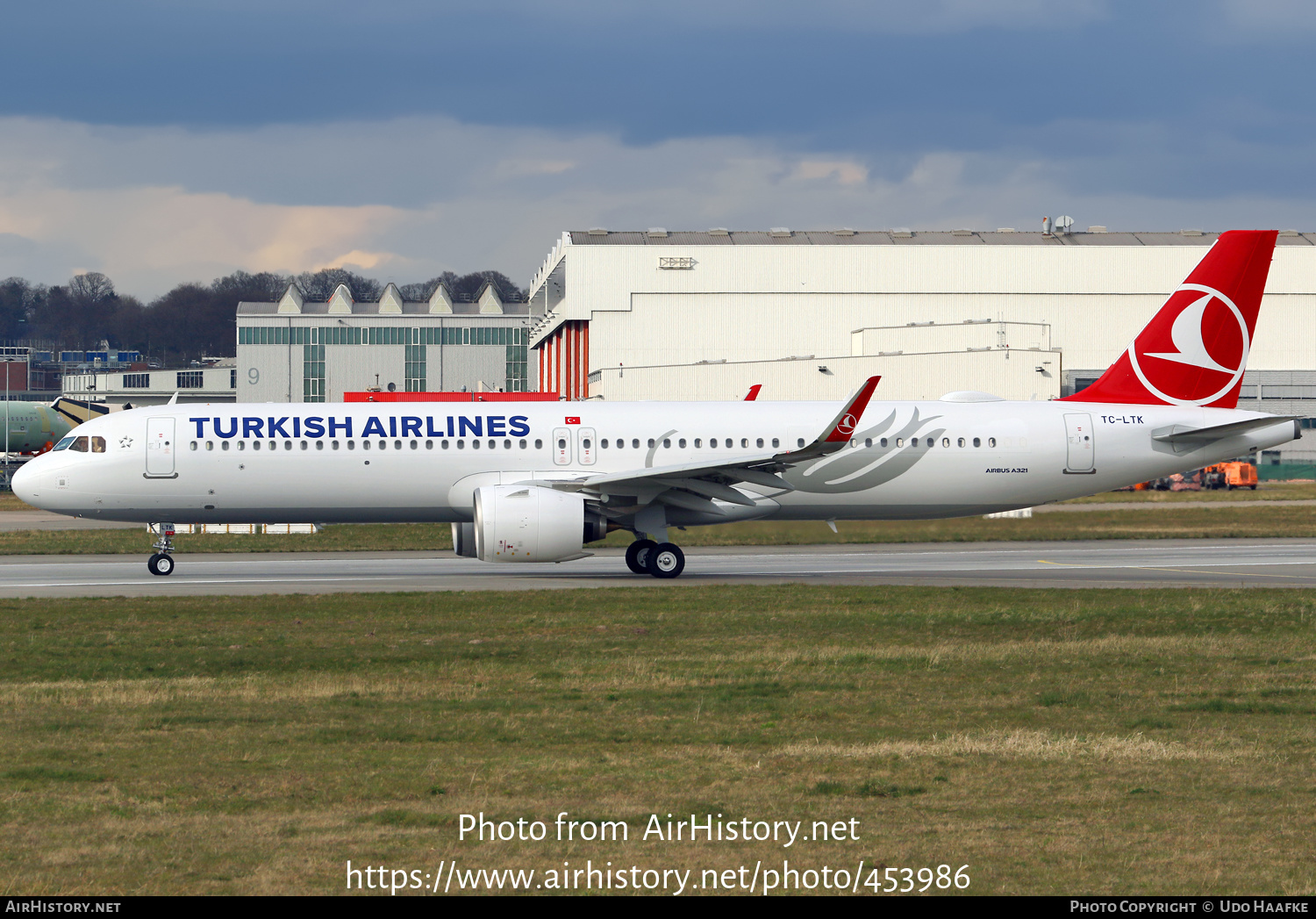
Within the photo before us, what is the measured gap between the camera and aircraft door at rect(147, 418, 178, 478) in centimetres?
2983

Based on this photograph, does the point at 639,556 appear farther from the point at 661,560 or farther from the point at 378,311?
the point at 378,311

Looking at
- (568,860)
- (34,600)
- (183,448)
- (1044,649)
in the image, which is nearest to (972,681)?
(1044,649)

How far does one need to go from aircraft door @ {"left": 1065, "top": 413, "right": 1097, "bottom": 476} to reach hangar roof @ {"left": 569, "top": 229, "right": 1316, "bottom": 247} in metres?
58.0

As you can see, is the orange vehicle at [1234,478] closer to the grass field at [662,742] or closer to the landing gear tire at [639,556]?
the landing gear tire at [639,556]

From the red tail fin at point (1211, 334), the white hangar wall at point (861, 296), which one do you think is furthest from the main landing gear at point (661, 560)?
the white hangar wall at point (861, 296)

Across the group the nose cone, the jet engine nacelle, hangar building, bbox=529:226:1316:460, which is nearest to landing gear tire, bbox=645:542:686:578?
the jet engine nacelle

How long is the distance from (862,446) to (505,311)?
109 metres

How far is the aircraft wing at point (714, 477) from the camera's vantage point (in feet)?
90.5

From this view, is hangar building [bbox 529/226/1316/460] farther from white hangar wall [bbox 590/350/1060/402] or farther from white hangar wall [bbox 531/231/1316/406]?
white hangar wall [bbox 590/350/1060/402]

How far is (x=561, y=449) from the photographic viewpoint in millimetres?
30203

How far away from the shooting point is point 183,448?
29.9 metres

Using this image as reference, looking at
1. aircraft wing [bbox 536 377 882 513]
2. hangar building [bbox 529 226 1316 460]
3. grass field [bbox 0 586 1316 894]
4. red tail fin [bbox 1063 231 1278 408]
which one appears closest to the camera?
grass field [bbox 0 586 1316 894]

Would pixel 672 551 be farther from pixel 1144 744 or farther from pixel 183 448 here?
pixel 1144 744

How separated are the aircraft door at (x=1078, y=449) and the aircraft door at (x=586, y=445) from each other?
11089mm
